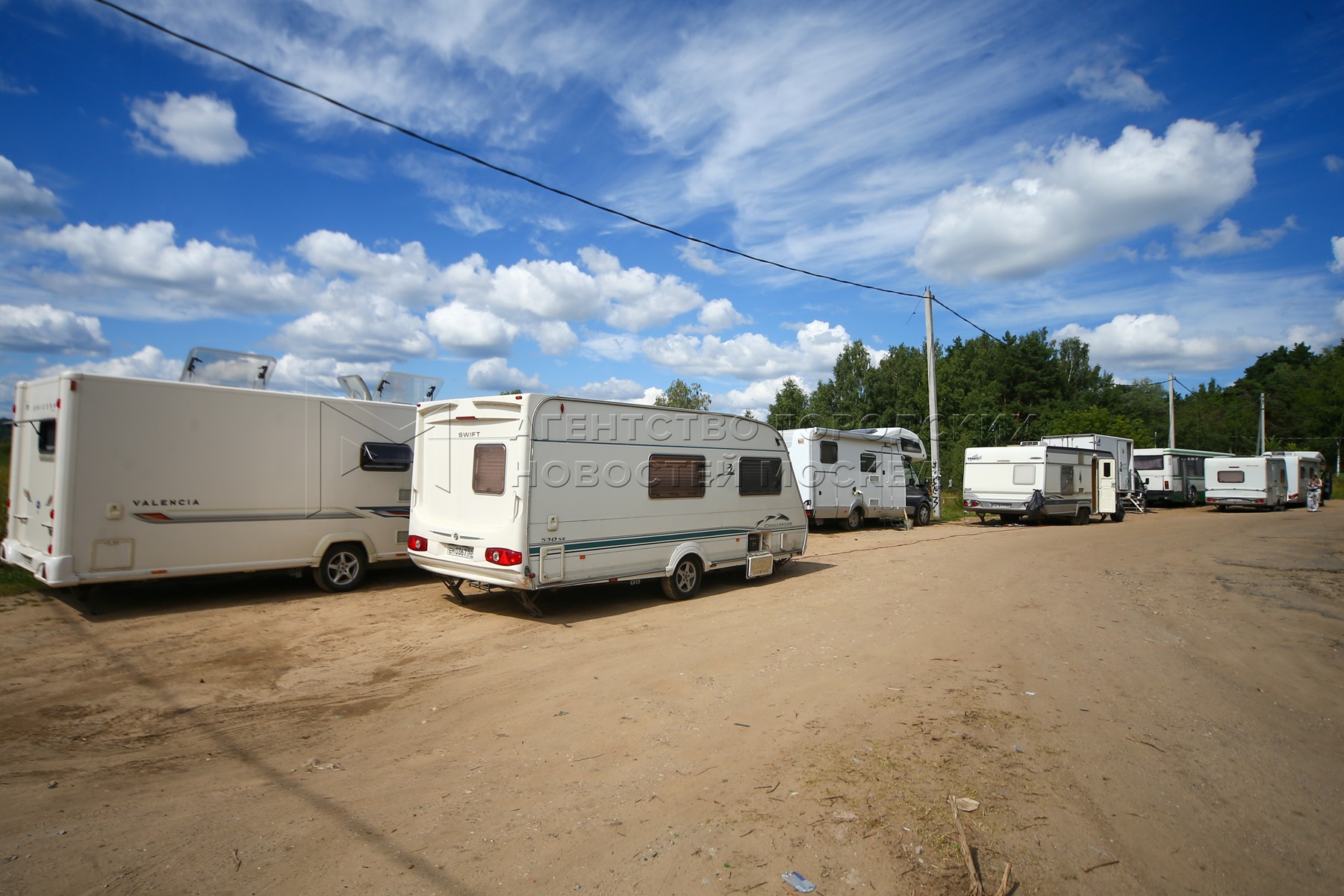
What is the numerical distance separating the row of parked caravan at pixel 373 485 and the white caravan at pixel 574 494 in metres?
0.02

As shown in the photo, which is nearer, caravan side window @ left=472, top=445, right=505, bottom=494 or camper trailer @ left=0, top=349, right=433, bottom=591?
camper trailer @ left=0, top=349, right=433, bottom=591

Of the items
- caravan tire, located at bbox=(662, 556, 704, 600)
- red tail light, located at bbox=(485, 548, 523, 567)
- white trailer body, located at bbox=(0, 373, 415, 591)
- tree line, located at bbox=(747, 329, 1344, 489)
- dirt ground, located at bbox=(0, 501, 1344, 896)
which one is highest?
tree line, located at bbox=(747, 329, 1344, 489)

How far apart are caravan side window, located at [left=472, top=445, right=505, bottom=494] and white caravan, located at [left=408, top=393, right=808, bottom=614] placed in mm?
16

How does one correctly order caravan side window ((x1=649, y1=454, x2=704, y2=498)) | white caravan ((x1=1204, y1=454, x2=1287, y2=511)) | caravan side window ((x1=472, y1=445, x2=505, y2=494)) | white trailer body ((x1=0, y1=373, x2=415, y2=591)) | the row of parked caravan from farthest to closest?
white caravan ((x1=1204, y1=454, x2=1287, y2=511)) < caravan side window ((x1=649, y1=454, x2=704, y2=498)) < caravan side window ((x1=472, y1=445, x2=505, y2=494)) < the row of parked caravan < white trailer body ((x1=0, y1=373, x2=415, y2=591))

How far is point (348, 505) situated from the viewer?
9781 millimetres

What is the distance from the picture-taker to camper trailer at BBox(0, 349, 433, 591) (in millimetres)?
7656

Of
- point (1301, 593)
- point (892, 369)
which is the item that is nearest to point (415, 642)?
point (1301, 593)

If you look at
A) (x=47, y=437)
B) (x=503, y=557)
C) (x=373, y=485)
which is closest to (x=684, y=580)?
(x=503, y=557)

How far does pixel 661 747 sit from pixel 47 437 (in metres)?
7.98

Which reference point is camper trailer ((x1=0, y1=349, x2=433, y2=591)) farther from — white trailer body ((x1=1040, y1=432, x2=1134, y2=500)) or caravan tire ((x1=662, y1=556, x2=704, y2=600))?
white trailer body ((x1=1040, y1=432, x2=1134, y2=500))

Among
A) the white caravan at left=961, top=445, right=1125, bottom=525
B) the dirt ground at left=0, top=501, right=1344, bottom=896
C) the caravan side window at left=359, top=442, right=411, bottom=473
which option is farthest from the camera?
the white caravan at left=961, top=445, right=1125, bottom=525

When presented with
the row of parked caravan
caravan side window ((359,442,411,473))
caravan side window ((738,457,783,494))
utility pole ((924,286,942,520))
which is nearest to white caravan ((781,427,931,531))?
utility pole ((924,286,942,520))

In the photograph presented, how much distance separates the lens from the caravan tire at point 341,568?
9617 millimetres

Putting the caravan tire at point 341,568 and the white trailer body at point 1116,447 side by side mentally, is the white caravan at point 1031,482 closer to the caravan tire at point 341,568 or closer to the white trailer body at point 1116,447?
the white trailer body at point 1116,447
